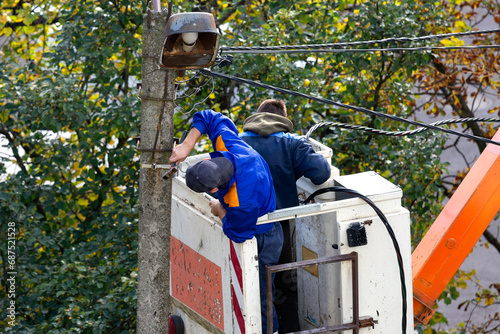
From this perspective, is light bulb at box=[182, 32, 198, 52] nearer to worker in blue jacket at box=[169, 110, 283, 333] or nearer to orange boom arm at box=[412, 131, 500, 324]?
worker in blue jacket at box=[169, 110, 283, 333]

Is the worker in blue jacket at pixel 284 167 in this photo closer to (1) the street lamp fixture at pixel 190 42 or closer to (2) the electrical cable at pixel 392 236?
(2) the electrical cable at pixel 392 236

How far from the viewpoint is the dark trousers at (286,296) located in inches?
182

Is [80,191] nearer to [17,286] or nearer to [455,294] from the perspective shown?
[17,286]

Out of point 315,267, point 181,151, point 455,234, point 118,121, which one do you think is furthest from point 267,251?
point 118,121

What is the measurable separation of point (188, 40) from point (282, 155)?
1.07 meters

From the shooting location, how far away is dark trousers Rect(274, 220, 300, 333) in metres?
4.62

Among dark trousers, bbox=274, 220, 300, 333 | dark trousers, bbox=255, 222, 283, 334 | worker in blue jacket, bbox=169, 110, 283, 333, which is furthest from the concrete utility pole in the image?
dark trousers, bbox=274, 220, 300, 333

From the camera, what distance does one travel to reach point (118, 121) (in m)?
6.85

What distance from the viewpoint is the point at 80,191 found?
7.54 m

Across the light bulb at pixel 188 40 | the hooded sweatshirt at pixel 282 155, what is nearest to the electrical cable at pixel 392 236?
the hooded sweatshirt at pixel 282 155

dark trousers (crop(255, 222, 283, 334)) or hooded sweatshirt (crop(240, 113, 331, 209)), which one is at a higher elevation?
hooded sweatshirt (crop(240, 113, 331, 209))

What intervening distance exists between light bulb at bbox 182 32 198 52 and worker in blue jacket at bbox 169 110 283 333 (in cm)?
46

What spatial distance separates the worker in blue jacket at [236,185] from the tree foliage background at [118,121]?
2.46m

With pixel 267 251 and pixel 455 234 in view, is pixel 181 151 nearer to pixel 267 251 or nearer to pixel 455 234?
pixel 267 251
